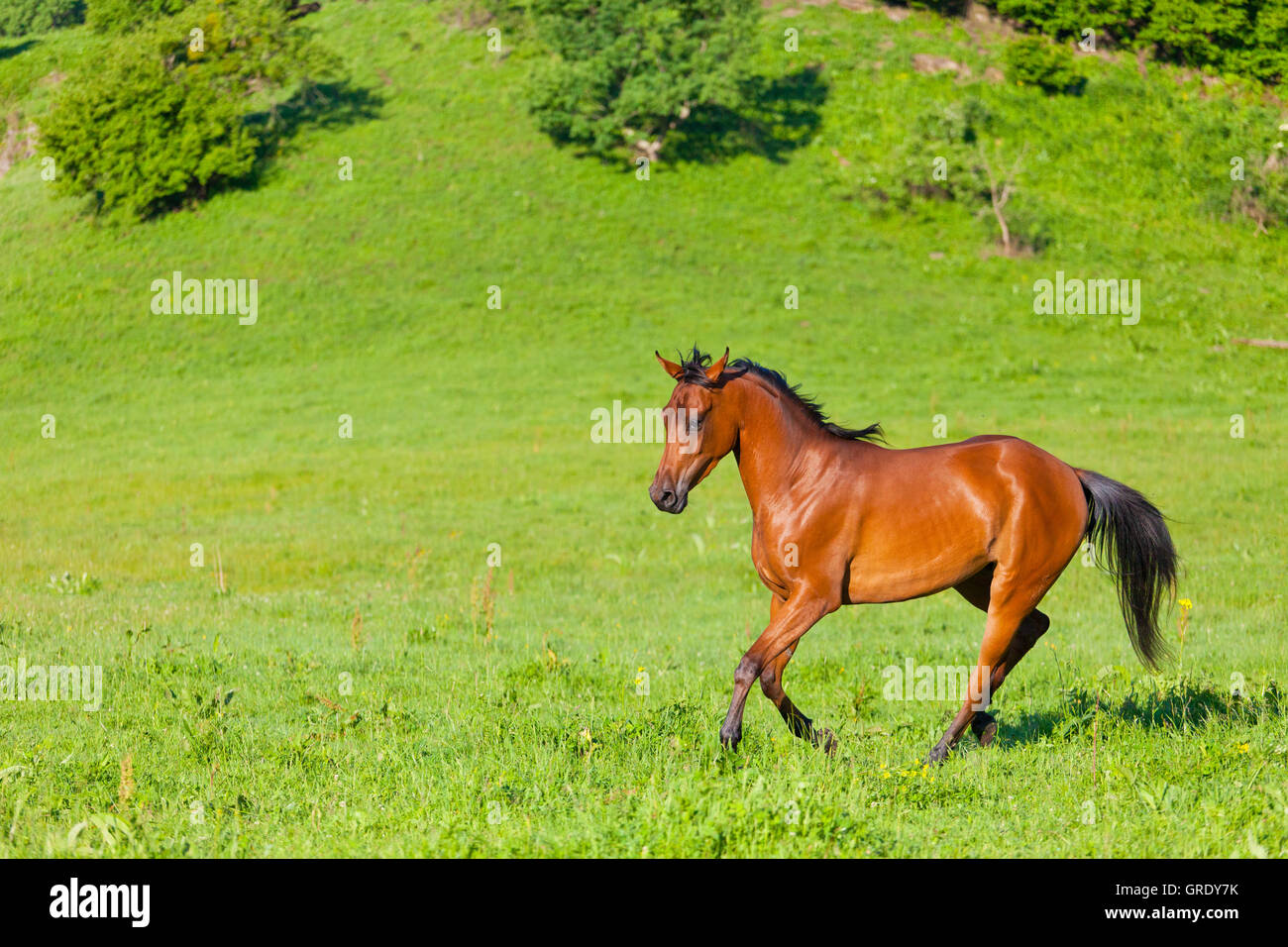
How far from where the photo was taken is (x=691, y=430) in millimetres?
7691

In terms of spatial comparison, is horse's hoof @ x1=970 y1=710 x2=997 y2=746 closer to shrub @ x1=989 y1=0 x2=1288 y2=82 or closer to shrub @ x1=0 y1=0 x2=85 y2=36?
shrub @ x1=989 y1=0 x2=1288 y2=82

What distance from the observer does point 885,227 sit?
54.9m

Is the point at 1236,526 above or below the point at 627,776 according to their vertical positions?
below

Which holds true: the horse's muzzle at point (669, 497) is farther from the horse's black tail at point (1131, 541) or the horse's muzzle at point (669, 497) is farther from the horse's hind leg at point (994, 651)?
the horse's black tail at point (1131, 541)

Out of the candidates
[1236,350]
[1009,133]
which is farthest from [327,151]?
[1236,350]

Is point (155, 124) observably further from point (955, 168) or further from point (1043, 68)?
point (1043, 68)

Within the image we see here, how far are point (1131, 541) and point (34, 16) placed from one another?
86814 millimetres

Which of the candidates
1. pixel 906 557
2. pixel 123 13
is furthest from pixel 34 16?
pixel 906 557

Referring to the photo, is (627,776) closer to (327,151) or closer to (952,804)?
(952,804)

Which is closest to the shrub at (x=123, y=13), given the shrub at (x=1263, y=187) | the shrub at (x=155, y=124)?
the shrub at (x=155, y=124)

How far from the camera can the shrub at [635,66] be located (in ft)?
185

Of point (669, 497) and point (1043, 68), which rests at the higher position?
point (669, 497)

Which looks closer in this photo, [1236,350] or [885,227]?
[1236,350]
